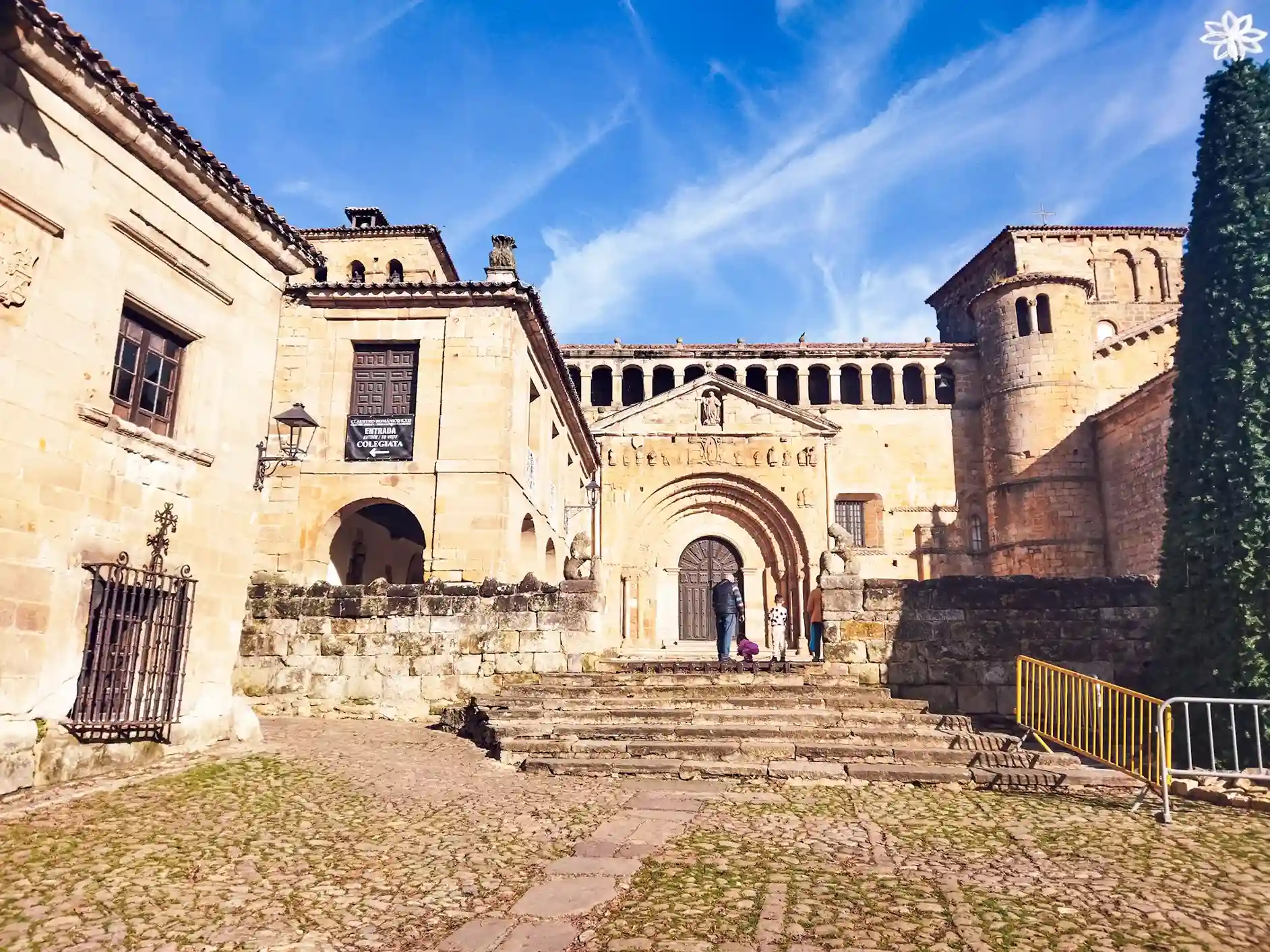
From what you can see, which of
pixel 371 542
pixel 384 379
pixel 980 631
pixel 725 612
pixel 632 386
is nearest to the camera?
pixel 980 631

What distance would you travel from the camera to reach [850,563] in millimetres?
11633

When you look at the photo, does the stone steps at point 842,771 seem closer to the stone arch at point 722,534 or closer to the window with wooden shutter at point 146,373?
the window with wooden shutter at point 146,373

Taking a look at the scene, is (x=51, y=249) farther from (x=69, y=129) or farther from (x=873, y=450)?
(x=873, y=450)

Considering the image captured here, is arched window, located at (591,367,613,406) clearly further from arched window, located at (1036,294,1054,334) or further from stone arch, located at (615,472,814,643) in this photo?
arched window, located at (1036,294,1054,334)

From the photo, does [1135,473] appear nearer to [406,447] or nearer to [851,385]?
[851,385]

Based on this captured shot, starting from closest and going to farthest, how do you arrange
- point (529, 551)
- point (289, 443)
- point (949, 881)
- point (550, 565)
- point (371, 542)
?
point (949, 881) < point (289, 443) < point (529, 551) < point (371, 542) < point (550, 565)

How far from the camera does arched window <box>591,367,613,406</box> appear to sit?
32062 millimetres

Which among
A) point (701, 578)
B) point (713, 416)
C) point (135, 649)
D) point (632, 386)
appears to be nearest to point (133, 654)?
point (135, 649)

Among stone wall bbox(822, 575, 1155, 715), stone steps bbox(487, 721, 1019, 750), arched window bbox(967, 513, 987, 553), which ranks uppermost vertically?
arched window bbox(967, 513, 987, 553)

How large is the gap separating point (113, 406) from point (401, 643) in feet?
17.6

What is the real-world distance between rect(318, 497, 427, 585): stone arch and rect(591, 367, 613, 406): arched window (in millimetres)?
11025

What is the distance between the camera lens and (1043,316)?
28891 mm

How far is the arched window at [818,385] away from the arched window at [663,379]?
5424mm

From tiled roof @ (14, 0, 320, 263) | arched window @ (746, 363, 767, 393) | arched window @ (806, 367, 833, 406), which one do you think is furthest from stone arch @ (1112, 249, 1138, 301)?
tiled roof @ (14, 0, 320, 263)
